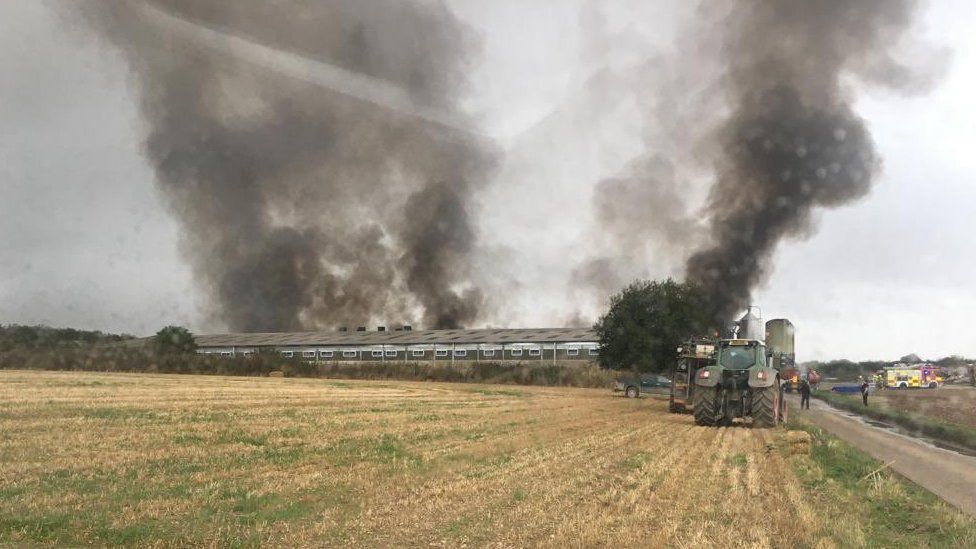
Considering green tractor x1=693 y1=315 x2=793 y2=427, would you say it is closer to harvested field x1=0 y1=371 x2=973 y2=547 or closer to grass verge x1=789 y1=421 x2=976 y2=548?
harvested field x1=0 y1=371 x2=973 y2=547

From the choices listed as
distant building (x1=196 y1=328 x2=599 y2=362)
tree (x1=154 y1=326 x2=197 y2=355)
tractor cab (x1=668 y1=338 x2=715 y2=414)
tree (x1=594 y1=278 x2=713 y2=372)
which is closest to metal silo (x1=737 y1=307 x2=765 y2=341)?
tractor cab (x1=668 y1=338 x2=715 y2=414)

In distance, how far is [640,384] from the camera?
50875 mm

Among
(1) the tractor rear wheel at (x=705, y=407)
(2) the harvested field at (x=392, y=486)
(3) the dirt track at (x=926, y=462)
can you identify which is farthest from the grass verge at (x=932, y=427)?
(2) the harvested field at (x=392, y=486)

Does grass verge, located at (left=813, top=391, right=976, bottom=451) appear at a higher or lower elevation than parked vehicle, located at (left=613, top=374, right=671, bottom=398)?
lower

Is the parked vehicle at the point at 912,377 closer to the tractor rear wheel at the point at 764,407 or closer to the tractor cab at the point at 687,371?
the tractor cab at the point at 687,371

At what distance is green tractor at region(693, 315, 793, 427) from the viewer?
86.1 feet

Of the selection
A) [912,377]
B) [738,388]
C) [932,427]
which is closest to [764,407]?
[738,388]

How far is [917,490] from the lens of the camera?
Answer: 13859 millimetres

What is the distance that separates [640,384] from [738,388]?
23507 mm

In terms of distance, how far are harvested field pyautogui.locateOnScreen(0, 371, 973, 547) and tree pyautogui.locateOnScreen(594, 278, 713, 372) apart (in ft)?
112

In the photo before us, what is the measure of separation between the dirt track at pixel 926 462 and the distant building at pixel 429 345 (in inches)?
2036

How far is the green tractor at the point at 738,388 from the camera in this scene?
2625 cm

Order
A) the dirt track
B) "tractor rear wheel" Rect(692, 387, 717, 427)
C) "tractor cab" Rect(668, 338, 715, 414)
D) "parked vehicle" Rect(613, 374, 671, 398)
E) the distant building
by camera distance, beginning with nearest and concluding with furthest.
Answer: the dirt track → "tractor rear wheel" Rect(692, 387, 717, 427) → "tractor cab" Rect(668, 338, 715, 414) → "parked vehicle" Rect(613, 374, 671, 398) → the distant building

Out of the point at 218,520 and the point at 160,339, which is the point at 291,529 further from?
the point at 160,339
